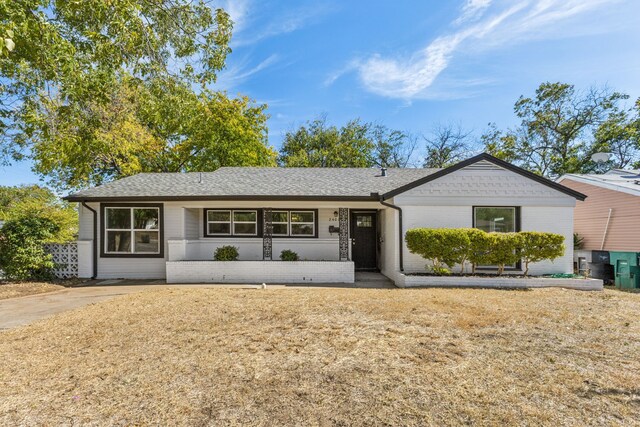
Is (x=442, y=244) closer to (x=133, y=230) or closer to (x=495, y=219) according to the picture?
(x=495, y=219)

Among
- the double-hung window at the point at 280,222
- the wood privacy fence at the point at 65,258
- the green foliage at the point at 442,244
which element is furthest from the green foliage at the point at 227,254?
the green foliage at the point at 442,244

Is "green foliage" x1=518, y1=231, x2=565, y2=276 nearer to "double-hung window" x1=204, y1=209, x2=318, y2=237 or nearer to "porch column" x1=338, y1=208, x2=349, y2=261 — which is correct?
"porch column" x1=338, y1=208, x2=349, y2=261

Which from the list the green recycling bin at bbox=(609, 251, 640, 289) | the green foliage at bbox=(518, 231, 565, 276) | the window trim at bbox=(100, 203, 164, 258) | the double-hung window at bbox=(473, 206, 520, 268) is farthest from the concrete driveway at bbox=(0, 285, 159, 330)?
the green recycling bin at bbox=(609, 251, 640, 289)

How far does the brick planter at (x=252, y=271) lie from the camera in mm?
9930

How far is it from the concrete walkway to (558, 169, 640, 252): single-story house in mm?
8774

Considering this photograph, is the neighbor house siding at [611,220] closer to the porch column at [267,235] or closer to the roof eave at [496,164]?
the roof eave at [496,164]

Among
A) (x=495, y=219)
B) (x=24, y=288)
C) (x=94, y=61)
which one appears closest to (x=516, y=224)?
(x=495, y=219)

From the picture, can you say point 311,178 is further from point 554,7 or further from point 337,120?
point 337,120

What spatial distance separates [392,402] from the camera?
3.02m

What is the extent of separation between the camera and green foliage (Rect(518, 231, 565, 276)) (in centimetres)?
884

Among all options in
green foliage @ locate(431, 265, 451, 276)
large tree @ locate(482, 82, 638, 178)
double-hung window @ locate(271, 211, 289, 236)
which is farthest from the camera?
large tree @ locate(482, 82, 638, 178)

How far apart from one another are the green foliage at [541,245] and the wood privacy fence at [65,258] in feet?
45.8

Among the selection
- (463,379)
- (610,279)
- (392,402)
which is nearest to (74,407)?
(392,402)

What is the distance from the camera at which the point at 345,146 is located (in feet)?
95.0
